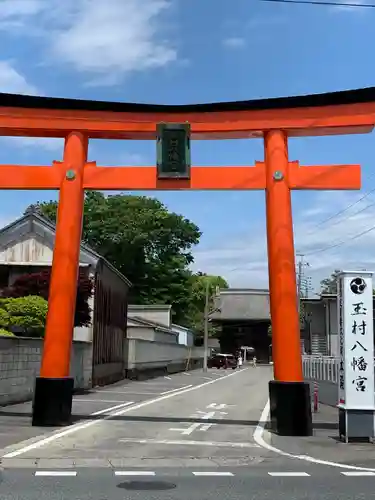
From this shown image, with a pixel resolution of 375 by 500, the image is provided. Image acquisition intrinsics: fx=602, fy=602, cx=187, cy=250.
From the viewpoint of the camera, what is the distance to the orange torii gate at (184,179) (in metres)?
12.9

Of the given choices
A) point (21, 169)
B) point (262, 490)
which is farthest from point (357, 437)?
point (21, 169)

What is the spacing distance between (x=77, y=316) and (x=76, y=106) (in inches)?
503

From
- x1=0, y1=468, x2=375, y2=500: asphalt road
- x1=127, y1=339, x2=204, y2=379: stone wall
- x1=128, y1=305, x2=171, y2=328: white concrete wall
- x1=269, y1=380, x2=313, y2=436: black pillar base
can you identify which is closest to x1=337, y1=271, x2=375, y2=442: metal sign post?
x1=269, y1=380, x2=313, y2=436: black pillar base

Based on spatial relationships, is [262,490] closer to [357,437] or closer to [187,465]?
[187,465]

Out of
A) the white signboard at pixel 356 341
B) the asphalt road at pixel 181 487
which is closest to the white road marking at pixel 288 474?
the asphalt road at pixel 181 487

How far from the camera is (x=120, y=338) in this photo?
112ft

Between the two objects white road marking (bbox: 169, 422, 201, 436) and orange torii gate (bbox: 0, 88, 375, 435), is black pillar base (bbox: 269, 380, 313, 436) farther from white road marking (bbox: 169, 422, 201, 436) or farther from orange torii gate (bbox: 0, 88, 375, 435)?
white road marking (bbox: 169, 422, 201, 436)

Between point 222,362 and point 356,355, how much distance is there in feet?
171

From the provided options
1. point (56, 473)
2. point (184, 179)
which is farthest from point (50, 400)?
point (184, 179)

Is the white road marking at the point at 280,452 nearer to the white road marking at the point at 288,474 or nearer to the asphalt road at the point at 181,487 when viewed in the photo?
the asphalt road at the point at 181,487

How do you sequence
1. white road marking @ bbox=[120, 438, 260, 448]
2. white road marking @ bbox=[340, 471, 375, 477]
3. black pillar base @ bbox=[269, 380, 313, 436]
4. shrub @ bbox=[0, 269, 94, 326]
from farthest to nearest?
shrub @ bbox=[0, 269, 94, 326], black pillar base @ bbox=[269, 380, 313, 436], white road marking @ bbox=[120, 438, 260, 448], white road marking @ bbox=[340, 471, 375, 477]

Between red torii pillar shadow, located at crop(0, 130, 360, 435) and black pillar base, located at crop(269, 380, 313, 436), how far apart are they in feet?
0.07

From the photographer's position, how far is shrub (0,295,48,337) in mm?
21875

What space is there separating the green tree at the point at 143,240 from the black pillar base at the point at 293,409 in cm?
A: 4257
